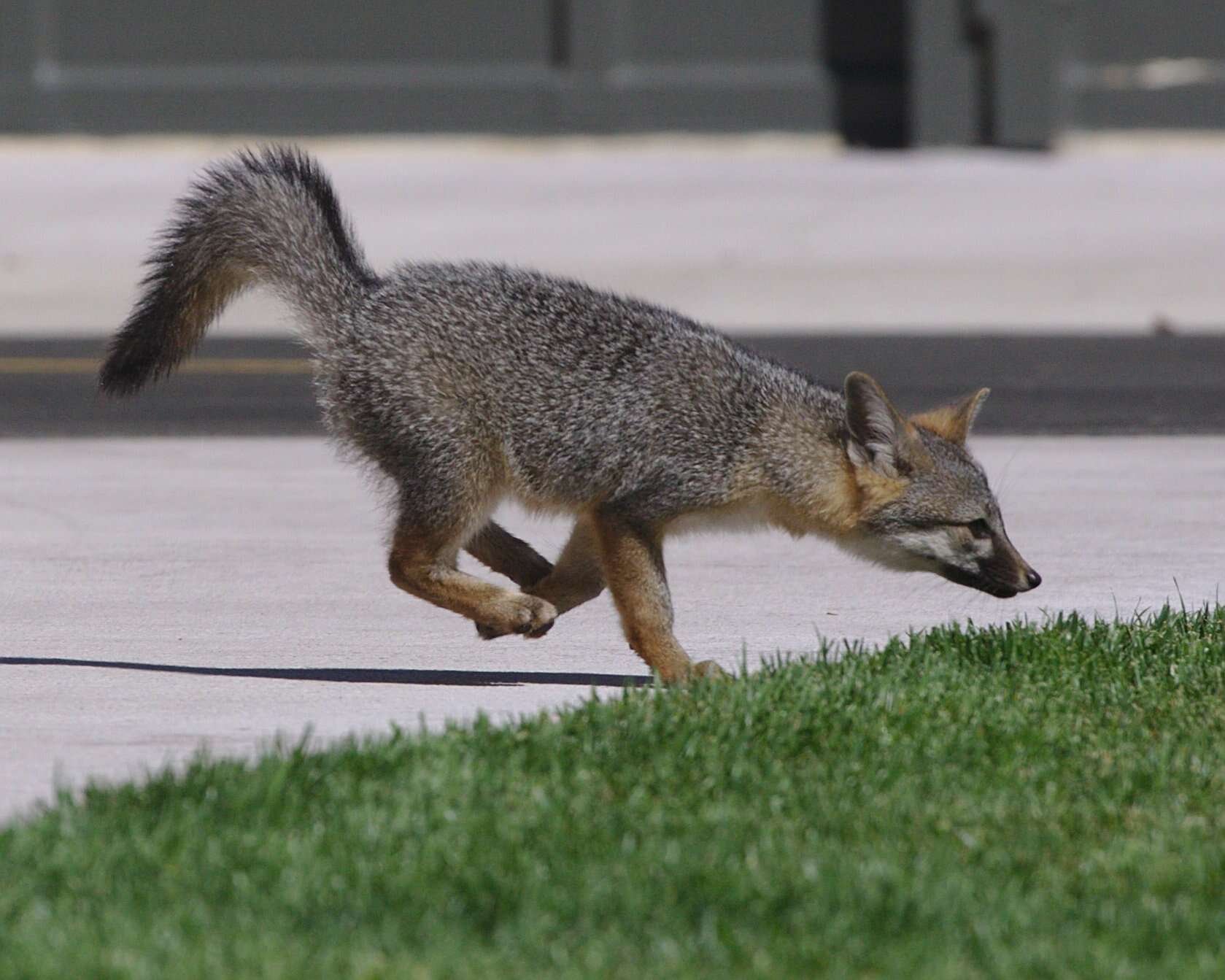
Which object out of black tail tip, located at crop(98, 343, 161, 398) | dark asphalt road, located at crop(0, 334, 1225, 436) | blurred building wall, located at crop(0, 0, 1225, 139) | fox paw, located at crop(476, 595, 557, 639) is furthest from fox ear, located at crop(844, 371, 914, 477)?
blurred building wall, located at crop(0, 0, 1225, 139)

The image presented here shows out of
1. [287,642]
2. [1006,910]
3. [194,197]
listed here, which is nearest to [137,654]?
[287,642]

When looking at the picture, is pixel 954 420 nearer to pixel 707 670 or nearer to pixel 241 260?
pixel 707 670

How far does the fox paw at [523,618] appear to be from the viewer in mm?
7301

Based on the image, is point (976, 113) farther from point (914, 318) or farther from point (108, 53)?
point (108, 53)

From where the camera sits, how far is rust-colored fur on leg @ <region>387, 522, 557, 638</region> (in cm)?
727

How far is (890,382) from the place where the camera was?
1509 centimetres

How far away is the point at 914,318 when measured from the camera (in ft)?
63.3

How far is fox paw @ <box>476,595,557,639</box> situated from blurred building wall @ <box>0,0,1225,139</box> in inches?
669

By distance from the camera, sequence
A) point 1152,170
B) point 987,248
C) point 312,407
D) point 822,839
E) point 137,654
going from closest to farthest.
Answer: point 822,839, point 137,654, point 312,407, point 987,248, point 1152,170

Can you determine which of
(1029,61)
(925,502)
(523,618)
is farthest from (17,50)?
(925,502)

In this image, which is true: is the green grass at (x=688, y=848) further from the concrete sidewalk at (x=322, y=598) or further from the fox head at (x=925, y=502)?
the fox head at (x=925, y=502)

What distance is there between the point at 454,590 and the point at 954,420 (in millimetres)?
1675

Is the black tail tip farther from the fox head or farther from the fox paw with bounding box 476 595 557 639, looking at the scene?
the fox head

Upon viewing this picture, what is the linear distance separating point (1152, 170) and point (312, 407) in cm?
1154
